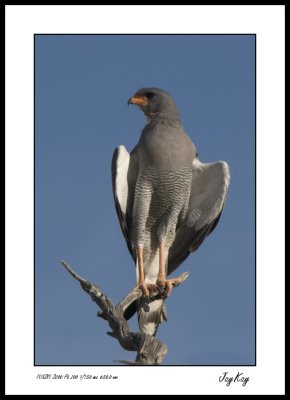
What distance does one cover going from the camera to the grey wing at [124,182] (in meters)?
11.0

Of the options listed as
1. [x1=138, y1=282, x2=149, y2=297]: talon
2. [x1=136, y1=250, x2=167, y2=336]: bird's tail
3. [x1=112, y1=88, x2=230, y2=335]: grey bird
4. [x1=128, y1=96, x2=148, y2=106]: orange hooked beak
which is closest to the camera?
[x1=138, y1=282, x2=149, y2=297]: talon

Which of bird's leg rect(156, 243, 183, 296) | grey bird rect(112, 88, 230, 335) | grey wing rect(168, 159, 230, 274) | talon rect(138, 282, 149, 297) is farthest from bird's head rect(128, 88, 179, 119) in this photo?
talon rect(138, 282, 149, 297)

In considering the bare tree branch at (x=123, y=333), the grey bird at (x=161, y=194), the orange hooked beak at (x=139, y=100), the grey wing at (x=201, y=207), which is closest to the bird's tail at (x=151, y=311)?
the grey bird at (x=161, y=194)

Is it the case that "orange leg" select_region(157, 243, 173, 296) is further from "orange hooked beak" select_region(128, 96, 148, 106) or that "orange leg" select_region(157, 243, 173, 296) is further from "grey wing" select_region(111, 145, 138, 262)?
"orange hooked beak" select_region(128, 96, 148, 106)

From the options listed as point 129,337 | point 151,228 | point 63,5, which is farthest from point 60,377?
point 63,5

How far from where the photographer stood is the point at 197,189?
11344mm

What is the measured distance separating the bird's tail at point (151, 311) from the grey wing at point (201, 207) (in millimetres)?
275

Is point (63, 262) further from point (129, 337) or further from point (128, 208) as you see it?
point (128, 208)

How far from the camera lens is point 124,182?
36.4ft

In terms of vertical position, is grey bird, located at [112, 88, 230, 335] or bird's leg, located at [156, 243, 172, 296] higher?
grey bird, located at [112, 88, 230, 335]

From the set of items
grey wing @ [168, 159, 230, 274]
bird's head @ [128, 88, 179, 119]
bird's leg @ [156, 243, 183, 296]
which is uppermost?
bird's head @ [128, 88, 179, 119]

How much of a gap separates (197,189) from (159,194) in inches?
24.5

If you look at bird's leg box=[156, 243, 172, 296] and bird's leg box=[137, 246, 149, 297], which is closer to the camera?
bird's leg box=[137, 246, 149, 297]

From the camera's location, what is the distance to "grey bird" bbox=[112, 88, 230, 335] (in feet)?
36.0
